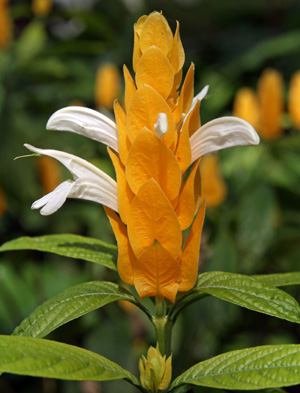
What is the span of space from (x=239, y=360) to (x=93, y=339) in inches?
51.8

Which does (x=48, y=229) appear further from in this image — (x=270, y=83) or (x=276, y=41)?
(x=276, y=41)

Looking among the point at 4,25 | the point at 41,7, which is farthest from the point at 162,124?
the point at 41,7

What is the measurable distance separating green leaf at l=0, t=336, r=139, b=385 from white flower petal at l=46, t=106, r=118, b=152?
20 cm

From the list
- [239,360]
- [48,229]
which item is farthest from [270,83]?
[239,360]

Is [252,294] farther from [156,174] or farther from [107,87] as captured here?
[107,87]

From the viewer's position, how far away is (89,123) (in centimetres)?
53

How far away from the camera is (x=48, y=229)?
1.99 meters

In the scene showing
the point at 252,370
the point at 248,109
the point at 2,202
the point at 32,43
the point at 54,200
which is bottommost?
the point at 2,202

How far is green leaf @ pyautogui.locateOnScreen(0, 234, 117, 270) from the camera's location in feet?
1.87

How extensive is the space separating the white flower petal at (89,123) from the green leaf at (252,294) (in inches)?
6.4

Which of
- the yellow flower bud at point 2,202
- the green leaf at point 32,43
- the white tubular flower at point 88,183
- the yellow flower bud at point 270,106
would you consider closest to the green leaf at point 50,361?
the white tubular flower at point 88,183

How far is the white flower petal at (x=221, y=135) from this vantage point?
0.50m

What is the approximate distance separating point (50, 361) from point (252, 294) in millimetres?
190

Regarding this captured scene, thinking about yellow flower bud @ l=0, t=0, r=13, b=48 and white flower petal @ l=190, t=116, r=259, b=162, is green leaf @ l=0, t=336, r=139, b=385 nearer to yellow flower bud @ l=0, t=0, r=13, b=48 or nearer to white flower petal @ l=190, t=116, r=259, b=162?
white flower petal @ l=190, t=116, r=259, b=162
